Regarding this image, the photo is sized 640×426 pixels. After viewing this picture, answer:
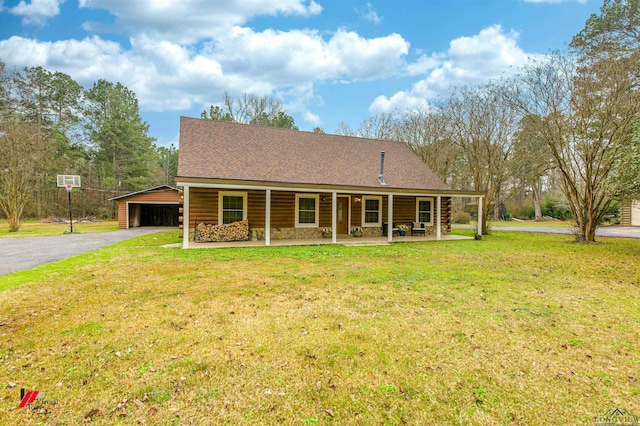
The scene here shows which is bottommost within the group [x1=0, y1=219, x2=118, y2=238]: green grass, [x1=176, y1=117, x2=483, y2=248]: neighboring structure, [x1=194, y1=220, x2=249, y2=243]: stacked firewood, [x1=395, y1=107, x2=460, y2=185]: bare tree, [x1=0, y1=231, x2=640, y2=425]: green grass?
[x1=0, y1=231, x2=640, y2=425]: green grass

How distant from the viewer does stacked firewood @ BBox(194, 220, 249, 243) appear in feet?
37.1

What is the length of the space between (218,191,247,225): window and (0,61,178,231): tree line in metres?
20.7

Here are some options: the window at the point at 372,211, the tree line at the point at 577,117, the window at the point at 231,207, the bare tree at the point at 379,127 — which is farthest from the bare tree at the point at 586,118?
the window at the point at 231,207

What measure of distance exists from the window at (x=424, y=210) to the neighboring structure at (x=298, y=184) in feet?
0.16

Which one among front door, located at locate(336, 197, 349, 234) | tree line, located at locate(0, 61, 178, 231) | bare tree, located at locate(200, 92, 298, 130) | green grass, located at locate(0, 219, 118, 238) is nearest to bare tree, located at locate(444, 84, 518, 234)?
front door, located at locate(336, 197, 349, 234)

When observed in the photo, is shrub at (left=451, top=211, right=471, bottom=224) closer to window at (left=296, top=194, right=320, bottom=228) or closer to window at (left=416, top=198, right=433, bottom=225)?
window at (left=416, top=198, right=433, bottom=225)

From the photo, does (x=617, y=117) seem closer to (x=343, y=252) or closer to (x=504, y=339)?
(x=343, y=252)

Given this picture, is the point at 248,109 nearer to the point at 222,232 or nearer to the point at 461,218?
the point at 222,232

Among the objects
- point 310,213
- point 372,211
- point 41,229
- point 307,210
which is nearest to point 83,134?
point 41,229

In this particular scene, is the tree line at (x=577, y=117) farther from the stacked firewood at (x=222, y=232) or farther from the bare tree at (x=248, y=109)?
the bare tree at (x=248, y=109)

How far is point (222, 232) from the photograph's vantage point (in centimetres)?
1147

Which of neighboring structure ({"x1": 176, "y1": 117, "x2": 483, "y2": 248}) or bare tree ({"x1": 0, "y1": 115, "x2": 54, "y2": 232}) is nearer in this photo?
neighboring structure ({"x1": 176, "y1": 117, "x2": 483, "y2": 248})

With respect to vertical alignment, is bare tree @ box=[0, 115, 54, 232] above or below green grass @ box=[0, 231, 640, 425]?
above

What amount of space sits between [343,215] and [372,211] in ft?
4.81
